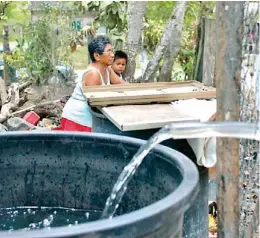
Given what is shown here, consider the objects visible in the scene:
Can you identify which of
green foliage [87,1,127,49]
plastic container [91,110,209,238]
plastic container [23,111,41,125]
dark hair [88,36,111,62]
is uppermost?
green foliage [87,1,127,49]

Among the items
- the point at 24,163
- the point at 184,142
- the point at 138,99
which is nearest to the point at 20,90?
the point at 138,99

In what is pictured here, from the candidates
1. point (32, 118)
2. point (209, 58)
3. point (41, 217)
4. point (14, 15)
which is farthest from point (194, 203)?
point (14, 15)

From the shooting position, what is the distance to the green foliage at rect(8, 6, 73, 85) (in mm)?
8828

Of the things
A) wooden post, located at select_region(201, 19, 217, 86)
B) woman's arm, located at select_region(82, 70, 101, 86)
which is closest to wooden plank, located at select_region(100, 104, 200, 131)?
woman's arm, located at select_region(82, 70, 101, 86)

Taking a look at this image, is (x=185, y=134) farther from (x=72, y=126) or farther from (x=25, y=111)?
(x=25, y=111)

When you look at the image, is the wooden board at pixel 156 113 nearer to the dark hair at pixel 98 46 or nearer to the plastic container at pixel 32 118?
the dark hair at pixel 98 46

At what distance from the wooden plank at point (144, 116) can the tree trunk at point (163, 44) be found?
3.15m

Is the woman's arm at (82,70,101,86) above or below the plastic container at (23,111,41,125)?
above

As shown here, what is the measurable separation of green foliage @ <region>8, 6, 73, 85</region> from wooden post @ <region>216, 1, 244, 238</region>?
6.90m

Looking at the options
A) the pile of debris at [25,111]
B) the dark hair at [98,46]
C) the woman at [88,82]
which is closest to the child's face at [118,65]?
the woman at [88,82]

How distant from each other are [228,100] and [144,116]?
1.01 meters

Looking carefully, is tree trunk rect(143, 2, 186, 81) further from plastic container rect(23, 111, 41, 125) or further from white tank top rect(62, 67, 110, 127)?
white tank top rect(62, 67, 110, 127)

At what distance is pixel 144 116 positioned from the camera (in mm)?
2984

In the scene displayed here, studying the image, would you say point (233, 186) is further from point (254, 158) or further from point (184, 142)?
point (254, 158)
